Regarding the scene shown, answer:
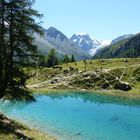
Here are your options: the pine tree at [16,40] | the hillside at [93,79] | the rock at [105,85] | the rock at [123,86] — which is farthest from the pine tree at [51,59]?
the pine tree at [16,40]

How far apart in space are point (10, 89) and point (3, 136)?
8.44 m

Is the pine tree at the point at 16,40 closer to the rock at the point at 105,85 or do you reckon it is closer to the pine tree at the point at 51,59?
the rock at the point at 105,85

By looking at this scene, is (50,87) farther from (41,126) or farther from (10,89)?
(10,89)

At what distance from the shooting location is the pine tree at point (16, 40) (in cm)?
3103

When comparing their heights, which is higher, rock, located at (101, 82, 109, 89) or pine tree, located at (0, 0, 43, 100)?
pine tree, located at (0, 0, 43, 100)

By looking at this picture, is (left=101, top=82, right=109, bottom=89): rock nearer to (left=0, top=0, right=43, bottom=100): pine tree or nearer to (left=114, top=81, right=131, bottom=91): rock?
(left=114, top=81, right=131, bottom=91): rock

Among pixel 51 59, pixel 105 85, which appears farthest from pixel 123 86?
pixel 51 59

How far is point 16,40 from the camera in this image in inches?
1246

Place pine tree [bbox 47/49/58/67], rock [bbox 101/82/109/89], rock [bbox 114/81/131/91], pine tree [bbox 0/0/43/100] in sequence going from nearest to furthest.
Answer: pine tree [bbox 0/0/43/100], rock [bbox 114/81/131/91], rock [bbox 101/82/109/89], pine tree [bbox 47/49/58/67]

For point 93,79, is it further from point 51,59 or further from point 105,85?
point 51,59

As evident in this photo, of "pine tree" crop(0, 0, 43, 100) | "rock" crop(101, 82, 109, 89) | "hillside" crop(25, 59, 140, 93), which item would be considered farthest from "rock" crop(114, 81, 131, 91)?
"pine tree" crop(0, 0, 43, 100)

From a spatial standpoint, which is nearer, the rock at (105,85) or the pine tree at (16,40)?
the pine tree at (16,40)

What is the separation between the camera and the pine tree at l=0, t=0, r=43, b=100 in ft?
102

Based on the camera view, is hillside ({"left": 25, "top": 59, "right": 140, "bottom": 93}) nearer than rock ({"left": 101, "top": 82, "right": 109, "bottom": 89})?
Yes
